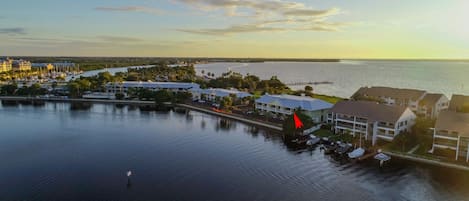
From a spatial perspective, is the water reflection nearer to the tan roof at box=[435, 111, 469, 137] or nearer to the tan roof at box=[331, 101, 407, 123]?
the tan roof at box=[331, 101, 407, 123]

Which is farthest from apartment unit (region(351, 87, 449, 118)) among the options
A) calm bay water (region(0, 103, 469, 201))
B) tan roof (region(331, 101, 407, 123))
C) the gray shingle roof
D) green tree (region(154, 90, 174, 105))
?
green tree (region(154, 90, 174, 105))

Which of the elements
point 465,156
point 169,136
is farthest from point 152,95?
point 465,156

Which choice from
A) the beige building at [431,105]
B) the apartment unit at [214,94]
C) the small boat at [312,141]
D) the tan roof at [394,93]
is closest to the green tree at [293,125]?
the small boat at [312,141]

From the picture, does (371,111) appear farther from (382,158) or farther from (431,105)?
(431,105)

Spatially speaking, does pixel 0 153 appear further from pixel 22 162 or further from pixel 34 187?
pixel 34 187

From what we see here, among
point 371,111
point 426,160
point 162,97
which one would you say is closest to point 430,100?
point 371,111

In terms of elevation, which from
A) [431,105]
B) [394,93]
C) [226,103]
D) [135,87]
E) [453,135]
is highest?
[394,93]

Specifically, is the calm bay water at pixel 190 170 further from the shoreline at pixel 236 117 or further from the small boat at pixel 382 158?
the shoreline at pixel 236 117
